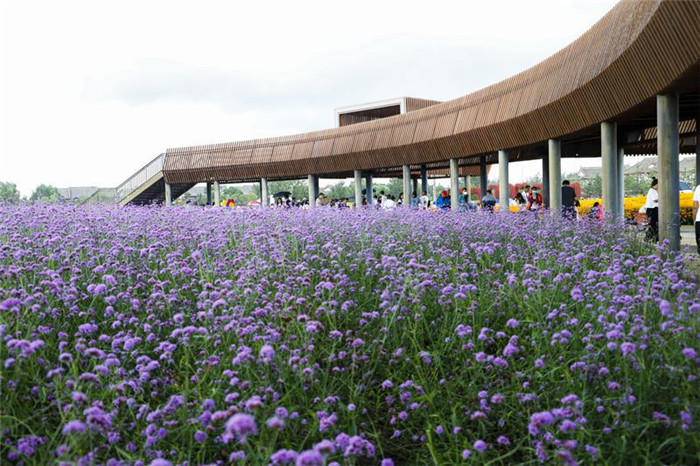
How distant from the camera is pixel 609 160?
47.8 feet

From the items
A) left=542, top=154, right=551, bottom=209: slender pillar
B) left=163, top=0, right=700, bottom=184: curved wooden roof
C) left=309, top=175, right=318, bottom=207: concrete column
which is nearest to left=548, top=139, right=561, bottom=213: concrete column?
left=163, top=0, right=700, bottom=184: curved wooden roof

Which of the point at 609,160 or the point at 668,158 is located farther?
the point at 609,160

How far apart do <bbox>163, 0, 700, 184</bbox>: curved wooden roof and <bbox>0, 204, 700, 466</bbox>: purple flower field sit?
565 cm

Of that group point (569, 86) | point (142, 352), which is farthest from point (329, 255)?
point (569, 86)

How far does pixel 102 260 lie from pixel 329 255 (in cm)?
224

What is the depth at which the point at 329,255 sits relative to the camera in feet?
21.4

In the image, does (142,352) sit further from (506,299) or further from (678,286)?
(678,286)

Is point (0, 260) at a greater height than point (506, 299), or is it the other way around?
point (0, 260)

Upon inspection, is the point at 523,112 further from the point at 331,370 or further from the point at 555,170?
the point at 331,370

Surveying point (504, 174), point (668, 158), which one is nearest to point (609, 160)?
point (668, 158)

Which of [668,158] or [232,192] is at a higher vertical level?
[232,192]

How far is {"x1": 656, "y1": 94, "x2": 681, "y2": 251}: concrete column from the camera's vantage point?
11.1 metres

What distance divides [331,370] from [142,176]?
3781 centimetres

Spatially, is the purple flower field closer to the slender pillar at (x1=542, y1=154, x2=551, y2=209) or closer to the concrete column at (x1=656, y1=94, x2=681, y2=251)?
the concrete column at (x1=656, y1=94, x2=681, y2=251)
